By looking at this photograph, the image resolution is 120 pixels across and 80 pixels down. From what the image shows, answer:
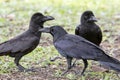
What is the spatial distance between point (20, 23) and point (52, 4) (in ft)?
9.86

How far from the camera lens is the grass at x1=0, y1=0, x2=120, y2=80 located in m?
9.10

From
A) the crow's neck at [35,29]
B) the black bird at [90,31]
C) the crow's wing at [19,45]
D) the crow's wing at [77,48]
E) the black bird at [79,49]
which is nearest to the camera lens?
the black bird at [79,49]

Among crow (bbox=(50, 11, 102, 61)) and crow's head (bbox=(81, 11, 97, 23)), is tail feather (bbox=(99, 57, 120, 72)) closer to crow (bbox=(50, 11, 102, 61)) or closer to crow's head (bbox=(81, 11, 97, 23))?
crow (bbox=(50, 11, 102, 61))

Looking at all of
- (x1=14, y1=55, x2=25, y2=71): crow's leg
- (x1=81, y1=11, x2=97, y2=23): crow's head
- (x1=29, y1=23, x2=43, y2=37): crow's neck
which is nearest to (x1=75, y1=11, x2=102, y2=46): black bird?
(x1=81, y1=11, x2=97, y2=23): crow's head

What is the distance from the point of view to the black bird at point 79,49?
7930 millimetres

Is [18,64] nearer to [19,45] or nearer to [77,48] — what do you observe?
[19,45]

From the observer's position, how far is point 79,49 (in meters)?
8.21

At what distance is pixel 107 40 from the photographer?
1200 cm

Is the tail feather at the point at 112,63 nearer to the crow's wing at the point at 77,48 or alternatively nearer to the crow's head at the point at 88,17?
the crow's wing at the point at 77,48

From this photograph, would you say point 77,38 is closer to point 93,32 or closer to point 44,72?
point 44,72

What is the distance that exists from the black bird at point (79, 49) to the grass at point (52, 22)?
18.3 inches

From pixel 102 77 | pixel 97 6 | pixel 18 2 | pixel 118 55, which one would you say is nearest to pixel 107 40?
pixel 118 55

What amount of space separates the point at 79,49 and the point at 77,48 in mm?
53

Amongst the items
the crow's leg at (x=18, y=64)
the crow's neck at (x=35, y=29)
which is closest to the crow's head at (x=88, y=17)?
the crow's neck at (x=35, y=29)
